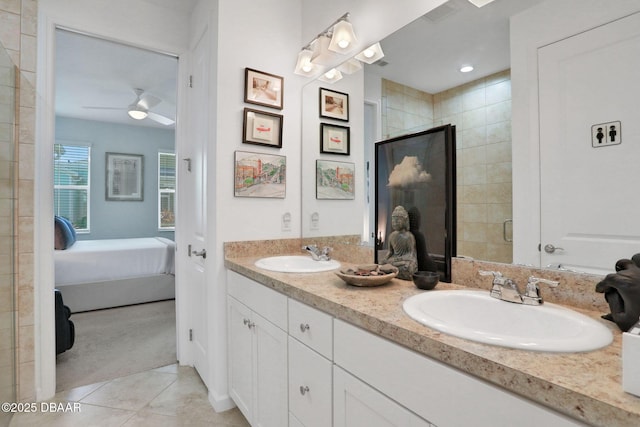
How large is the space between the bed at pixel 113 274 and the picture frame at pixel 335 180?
291 cm

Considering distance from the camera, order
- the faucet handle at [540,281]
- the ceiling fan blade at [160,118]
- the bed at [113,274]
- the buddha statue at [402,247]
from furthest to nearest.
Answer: the ceiling fan blade at [160,118], the bed at [113,274], the buddha statue at [402,247], the faucet handle at [540,281]

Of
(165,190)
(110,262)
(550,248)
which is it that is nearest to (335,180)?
(550,248)

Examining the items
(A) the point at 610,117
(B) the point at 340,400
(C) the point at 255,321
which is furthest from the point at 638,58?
(C) the point at 255,321

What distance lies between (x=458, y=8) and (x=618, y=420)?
4.63ft

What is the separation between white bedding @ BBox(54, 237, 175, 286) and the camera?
352 centimetres

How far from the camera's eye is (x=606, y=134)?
0.89m

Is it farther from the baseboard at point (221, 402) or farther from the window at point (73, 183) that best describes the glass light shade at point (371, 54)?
the window at point (73, 183)

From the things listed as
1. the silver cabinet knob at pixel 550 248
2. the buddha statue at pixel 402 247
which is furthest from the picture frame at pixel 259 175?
the silver cabinet knob at pixel 550 248

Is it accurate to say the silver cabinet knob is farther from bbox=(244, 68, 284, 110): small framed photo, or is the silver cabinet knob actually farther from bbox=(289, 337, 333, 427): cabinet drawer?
bbox=(244, 68, 284, 110): small framed photo

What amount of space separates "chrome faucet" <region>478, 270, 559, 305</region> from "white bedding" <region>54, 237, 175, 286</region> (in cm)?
402

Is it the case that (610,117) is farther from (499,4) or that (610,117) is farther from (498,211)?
(499,4)

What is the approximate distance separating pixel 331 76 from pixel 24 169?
194 cm

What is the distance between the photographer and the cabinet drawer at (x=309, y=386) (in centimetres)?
106

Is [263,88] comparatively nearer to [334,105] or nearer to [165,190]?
[334,105]
